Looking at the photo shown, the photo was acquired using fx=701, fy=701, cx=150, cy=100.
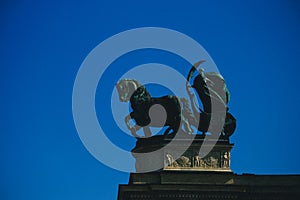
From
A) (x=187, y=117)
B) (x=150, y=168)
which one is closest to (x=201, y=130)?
(x=187, y=117)

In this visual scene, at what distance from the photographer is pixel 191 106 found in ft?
134

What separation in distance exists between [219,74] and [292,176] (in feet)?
24.7

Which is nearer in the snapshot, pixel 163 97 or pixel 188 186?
pixel 188 186

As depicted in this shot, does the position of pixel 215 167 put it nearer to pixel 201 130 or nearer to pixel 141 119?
pixel 201 130

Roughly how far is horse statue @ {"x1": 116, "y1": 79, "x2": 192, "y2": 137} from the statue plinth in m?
0.77

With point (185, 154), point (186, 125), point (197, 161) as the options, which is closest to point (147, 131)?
point (186, 125)

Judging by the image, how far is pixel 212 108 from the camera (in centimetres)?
4097

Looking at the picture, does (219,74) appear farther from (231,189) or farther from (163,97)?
(231,189)

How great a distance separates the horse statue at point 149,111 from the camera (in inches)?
1585

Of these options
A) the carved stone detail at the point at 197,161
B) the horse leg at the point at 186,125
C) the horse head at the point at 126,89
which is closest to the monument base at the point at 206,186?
the carved stone detail at the point at 197,161

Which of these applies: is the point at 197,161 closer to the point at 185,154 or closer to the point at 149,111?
the point at 185,154

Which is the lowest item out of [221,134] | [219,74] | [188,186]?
[188,186]

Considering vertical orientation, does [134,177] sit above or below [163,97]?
below

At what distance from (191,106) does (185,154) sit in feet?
10.1
